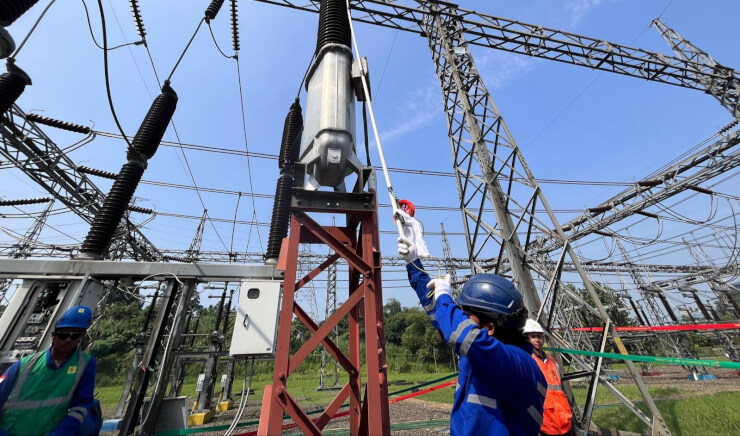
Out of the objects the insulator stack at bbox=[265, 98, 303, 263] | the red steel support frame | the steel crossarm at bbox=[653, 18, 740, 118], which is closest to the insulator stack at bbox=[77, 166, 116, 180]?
the insulator stack at bbox=[265, 98, 303, 263]

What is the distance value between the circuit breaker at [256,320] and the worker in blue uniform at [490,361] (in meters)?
2.78

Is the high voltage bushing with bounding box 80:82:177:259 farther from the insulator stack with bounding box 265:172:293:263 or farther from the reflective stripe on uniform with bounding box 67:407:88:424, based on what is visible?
the reflective stripe on uniform with bounding box 67:407:88:424

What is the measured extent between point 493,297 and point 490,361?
1.57 ft

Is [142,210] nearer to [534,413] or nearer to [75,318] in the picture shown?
[75,318]

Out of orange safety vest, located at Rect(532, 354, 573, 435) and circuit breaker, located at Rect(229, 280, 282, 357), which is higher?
circuit breaker, located at Rect(229, 280, 282, 357)

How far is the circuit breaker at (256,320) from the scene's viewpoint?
392 cm

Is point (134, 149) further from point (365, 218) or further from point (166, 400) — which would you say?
point (365, 218)

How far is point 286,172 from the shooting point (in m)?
7.04

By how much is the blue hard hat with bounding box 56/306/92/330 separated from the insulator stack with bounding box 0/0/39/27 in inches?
114

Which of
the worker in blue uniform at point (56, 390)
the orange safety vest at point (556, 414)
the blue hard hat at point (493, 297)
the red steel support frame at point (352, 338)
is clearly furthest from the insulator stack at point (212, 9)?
the orange safety vest at point (556, 414)

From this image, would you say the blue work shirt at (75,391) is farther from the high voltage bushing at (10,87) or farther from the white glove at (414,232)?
the high voltage bushing at (10,87)

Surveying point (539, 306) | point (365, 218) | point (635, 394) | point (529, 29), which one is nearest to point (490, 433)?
point (365, 218)

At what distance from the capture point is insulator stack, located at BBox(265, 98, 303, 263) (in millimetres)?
6570

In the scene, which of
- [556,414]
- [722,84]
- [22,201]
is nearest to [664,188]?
[722,84]
